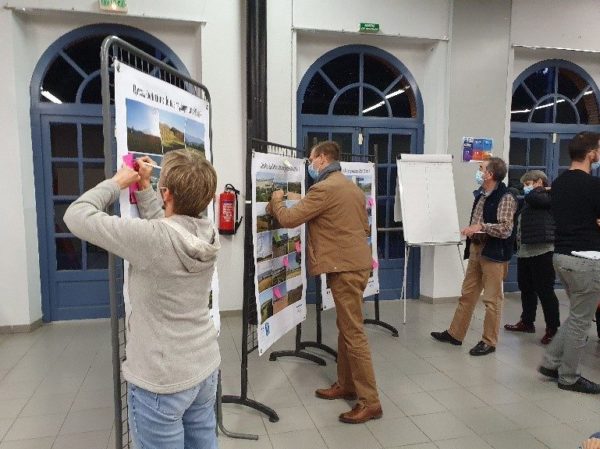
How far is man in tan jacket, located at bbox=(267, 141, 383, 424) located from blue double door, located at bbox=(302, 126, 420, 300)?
2.45 m

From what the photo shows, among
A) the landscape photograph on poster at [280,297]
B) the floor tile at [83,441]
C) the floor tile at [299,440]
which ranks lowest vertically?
the floor tile at [299,440]

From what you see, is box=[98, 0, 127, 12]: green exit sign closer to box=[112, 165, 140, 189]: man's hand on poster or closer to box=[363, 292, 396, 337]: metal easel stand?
box=[112, 165, 140, 189]: man's hand on poster

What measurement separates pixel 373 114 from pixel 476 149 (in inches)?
48.0

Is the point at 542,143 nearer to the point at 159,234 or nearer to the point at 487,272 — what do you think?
the point at 487,272

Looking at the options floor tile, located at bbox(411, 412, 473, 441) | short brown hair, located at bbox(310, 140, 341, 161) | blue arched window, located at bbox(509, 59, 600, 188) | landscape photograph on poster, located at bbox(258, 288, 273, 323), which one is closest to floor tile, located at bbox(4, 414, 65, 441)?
landscape photograph on poster, located at bbox(258, 288, 273, 323)

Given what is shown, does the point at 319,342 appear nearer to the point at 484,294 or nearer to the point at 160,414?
the point at 484,294

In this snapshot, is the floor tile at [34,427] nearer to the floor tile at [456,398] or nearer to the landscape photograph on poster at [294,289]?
the landscape photograph on poster at [294,289]

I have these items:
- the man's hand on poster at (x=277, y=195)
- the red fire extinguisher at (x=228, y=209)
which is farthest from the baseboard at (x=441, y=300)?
the man's hand on poster at (x=277, y=195)

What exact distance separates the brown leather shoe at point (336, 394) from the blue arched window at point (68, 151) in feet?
8.82

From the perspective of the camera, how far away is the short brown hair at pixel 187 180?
133 centimetres

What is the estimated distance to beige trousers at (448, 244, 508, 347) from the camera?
3.52 m

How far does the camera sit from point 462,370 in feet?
10.9

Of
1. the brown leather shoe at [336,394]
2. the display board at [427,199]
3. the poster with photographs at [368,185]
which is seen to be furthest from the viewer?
the display board at [427,199]

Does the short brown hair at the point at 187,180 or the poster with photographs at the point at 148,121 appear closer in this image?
the short brown hair at the point at 187,180
